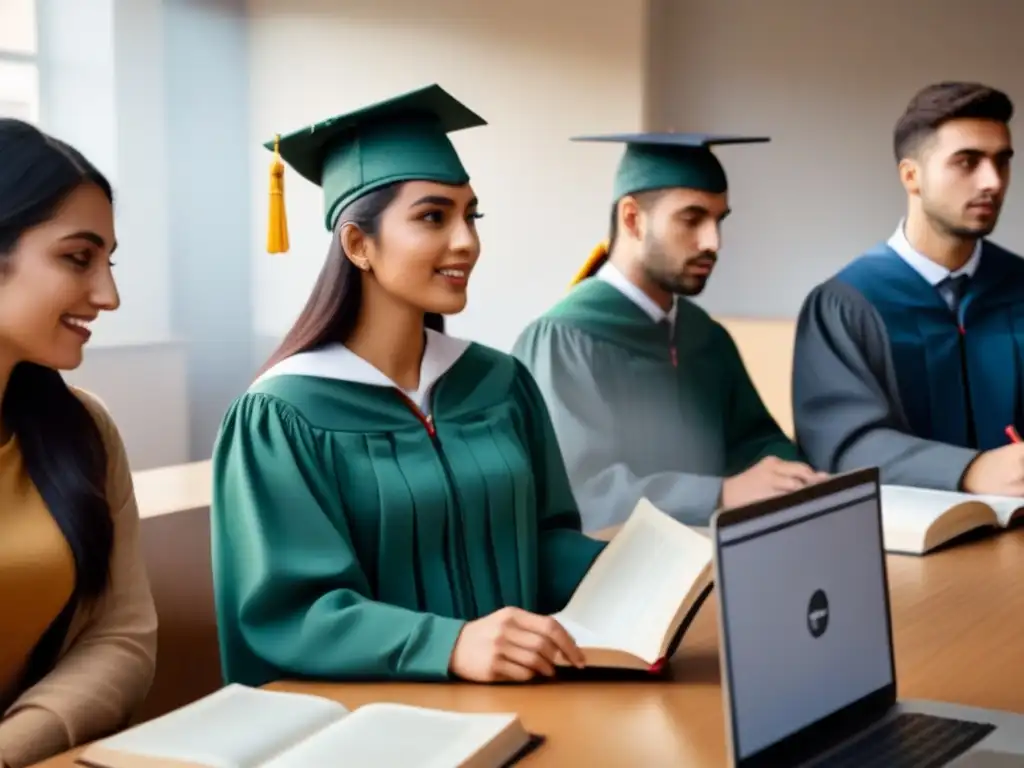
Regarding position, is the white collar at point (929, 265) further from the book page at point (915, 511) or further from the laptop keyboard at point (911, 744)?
the laptop keyboard at point (911, 744)

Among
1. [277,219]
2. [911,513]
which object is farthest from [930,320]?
[277,219]

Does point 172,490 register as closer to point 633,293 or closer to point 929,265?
point 633,293

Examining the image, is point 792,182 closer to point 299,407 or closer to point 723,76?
point 723,76

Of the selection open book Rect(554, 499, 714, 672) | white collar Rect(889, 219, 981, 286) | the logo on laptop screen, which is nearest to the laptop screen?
the logo on laptop screen

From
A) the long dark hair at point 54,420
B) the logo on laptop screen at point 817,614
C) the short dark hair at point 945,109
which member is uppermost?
the short dark hair at point 945,109

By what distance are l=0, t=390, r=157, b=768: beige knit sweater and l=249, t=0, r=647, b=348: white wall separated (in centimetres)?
268

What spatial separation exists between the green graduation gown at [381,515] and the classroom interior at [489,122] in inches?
75.6

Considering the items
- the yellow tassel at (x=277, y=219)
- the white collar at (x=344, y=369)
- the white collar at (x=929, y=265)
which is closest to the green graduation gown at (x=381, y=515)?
the white collar at (x=344, y=369)

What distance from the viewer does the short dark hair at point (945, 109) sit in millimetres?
2844

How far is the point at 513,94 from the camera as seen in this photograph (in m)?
4.47

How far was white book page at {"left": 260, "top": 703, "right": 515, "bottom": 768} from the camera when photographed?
126cm

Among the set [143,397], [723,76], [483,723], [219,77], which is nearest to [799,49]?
[723,76]

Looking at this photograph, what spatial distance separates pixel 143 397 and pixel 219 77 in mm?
1199

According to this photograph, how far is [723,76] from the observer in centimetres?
429
